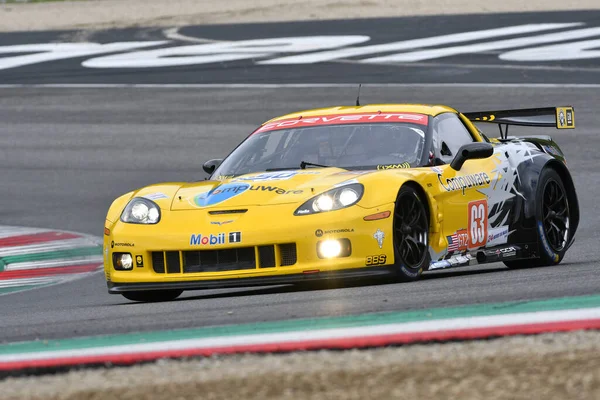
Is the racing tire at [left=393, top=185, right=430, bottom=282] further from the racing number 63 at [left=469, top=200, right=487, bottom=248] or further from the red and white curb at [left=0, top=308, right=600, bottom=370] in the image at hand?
the red and white curb at [left=0, top=308, right=600, bottom=370]

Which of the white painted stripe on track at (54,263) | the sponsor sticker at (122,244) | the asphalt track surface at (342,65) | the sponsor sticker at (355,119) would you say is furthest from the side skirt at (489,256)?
the asphalt track surface at (342,65)

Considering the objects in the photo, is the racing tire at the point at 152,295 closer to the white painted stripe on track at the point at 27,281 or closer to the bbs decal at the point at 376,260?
the bbs decal at the point at 376,260

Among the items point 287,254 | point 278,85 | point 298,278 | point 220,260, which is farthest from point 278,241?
point 278,85

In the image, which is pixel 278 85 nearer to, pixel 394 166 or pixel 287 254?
pixel 394 166

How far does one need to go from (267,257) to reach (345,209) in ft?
1.59

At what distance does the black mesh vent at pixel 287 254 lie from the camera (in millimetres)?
7148

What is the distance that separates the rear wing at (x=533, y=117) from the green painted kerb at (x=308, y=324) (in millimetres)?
4235

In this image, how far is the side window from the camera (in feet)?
27.6

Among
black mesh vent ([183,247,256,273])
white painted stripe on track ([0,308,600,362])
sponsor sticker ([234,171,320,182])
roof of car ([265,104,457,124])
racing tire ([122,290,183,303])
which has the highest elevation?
roof of car ([265,104,457,124])

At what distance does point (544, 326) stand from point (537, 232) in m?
4.14

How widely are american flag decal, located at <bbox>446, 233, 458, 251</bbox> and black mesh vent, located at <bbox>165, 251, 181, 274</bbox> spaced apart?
5.35 ft

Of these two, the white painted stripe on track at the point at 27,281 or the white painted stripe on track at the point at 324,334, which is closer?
the white painted stripe on track at the point at 324,334

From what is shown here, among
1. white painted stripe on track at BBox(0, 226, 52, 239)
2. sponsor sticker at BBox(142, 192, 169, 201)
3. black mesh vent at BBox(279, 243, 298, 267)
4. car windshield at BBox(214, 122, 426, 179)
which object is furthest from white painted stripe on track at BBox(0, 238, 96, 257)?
black mesh vent at BBox(279, 243, 298, 267)

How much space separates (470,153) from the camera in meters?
8.09
